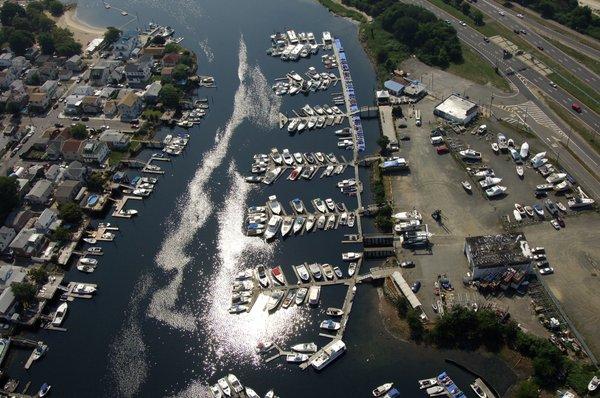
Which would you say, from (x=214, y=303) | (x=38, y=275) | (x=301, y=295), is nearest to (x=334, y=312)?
(x=301, y=295)

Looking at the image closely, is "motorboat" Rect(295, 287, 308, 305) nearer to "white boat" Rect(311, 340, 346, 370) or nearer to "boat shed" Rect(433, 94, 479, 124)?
"white boat" Rect(311, 340, 346, 370)

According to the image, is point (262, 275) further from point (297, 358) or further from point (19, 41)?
point (19, 41)

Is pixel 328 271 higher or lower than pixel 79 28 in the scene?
higher

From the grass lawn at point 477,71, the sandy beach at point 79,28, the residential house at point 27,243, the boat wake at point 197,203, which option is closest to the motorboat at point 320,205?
the boat wake at point 197,203

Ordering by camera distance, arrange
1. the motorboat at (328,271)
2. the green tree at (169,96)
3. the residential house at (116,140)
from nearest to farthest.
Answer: the motorboat at (328,271) < the residential house at (116,140) < the green tree at (169,96)

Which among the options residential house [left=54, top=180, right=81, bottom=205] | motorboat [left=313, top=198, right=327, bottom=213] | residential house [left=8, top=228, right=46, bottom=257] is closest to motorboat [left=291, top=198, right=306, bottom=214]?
motorboat [left=313, top=198, right=327, bottom=213]

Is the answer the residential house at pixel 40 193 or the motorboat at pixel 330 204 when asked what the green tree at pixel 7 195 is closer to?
the residential house at pixel 40 193

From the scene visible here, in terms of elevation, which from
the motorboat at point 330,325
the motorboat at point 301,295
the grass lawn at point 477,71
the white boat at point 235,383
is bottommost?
the white boat at point 235,383

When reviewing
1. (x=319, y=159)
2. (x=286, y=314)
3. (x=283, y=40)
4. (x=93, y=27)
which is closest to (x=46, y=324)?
(x=286, y=314)
